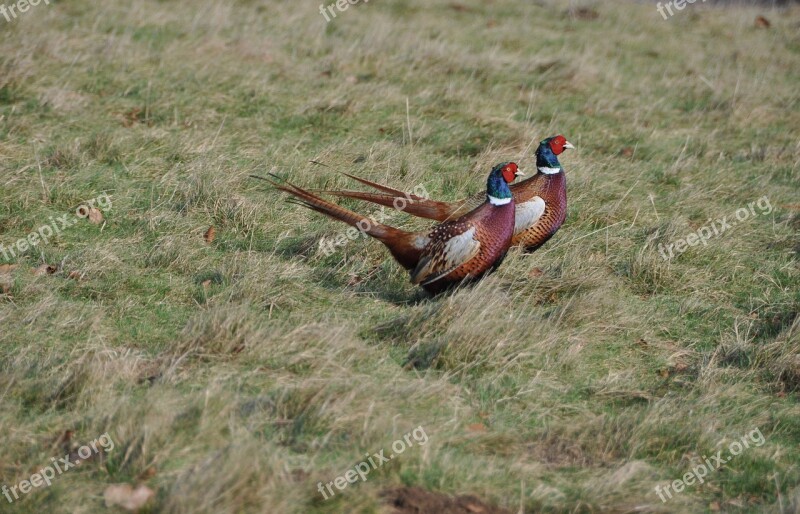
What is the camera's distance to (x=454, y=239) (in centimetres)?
446

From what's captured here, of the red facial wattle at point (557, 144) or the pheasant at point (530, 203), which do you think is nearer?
the pheasant at point (530, 203)

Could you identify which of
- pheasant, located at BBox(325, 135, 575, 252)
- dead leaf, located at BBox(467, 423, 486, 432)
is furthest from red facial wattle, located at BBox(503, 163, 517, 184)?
dead leaf, located at BBox(467, 423, 486, 432)

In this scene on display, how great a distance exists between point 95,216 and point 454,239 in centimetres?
201

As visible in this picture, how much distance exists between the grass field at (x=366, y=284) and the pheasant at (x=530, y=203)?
0.57ft

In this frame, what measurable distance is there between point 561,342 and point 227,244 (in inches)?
73.2

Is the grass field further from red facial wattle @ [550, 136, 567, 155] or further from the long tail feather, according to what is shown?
red facial wattle @ [550, 136, 567, 155]

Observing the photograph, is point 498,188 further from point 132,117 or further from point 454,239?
point 132,117

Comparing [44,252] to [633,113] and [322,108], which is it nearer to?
[322,108]

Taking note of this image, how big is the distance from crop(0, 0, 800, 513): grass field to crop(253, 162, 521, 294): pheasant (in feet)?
0.44

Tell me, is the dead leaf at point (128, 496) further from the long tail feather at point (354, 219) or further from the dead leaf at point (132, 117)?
the dead leaf at point (132, 117)

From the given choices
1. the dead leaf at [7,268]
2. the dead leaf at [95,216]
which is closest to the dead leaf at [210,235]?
the dead leaf at [95,216]

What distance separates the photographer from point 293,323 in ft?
13.6

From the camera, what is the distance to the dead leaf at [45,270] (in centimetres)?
448

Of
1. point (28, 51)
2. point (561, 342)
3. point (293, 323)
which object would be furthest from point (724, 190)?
point (28, 51)
